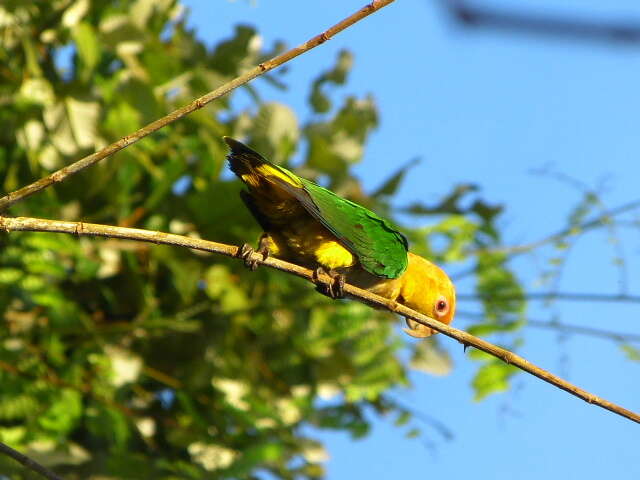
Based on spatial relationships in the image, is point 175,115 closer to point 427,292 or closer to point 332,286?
point 332,286

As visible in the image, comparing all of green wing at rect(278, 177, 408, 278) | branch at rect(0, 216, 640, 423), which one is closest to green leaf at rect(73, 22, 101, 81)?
green wing at rect(278, 177, 408, 278)

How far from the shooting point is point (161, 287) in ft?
10.1

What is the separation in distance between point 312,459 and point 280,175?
4.55 feet

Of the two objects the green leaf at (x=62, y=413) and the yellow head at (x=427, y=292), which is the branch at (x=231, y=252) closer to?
the yellow head at (x=427, y=292)

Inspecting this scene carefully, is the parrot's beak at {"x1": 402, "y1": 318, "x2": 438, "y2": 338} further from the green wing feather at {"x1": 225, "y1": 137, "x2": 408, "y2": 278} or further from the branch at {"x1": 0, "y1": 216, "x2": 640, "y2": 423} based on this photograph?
the branch at {"x1": 0, "y1": 216, "x2": 640, "y2": 423}

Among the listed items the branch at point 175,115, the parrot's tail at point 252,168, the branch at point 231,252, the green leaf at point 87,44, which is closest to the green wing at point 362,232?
the parrot's tail at point 252,168

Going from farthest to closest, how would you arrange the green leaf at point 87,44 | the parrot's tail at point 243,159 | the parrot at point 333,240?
1. the green leaf at point 87,44
2. the parrot at point 333,240
3. the parrot's tail at point 243,159

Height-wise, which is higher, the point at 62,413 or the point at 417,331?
the point at 417,331

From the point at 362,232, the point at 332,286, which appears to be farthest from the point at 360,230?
the point at 332,286

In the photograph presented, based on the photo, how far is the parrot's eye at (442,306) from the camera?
10.1 feet

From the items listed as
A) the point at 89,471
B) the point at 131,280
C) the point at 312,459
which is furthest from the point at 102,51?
the point at 312,459

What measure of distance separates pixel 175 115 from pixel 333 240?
136 cm

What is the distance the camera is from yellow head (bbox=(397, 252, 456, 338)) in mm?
3090

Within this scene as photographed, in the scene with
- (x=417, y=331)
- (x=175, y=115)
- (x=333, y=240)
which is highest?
(x=417, y=331)
